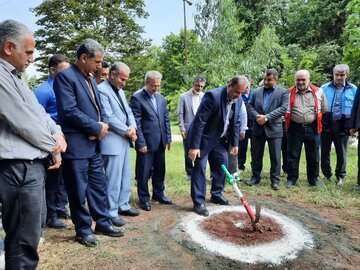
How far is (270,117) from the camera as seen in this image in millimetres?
5844

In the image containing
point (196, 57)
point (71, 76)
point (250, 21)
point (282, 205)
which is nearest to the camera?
point (71, 76)

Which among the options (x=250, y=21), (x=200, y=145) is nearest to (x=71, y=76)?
(x=200, y=145)

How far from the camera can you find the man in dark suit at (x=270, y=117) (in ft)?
19.3

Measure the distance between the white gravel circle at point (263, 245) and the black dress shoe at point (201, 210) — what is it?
0.12 m

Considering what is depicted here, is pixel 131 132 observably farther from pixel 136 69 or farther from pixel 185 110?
pixel 136 69

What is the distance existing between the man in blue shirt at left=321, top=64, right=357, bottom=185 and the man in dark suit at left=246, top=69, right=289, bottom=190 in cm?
99

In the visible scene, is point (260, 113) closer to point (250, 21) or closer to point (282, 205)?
point (282, 205)

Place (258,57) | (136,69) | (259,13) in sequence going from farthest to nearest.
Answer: (136,69), (259,13), (258,57)

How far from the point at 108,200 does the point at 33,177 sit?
1.86m

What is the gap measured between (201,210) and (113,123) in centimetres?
165

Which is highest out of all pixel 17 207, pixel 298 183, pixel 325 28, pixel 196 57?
pixel 325 28

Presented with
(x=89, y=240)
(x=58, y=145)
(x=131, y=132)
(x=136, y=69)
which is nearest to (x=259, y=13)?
(x=136, y=69)

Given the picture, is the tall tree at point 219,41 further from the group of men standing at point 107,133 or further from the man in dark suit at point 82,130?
the man in dark suit at point 82,130

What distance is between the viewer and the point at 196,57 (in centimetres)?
1536
